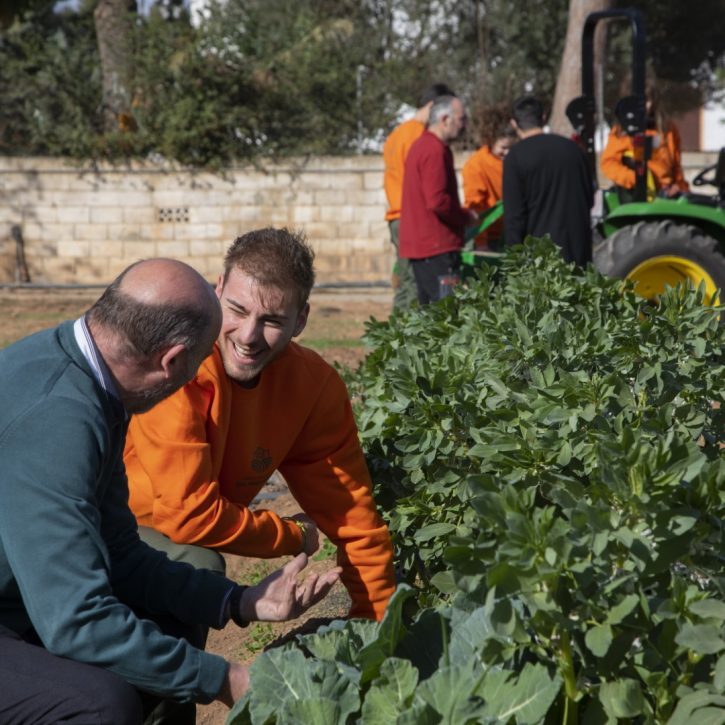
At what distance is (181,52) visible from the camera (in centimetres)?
1938

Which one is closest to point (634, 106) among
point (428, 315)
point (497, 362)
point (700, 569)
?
point (428, 315)

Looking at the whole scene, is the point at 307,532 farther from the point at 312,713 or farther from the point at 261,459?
the point at 312,713

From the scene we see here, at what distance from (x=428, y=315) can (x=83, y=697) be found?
2.95 m

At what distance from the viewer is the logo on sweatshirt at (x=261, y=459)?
364cm

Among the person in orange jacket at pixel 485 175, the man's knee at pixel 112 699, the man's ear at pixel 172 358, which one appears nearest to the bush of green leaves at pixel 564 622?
the man's knee at pixel 112 699

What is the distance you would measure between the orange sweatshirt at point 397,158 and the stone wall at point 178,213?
8844 millimetres

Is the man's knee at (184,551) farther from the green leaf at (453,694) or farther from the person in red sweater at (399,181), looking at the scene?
the person in red sweater at (399,181)

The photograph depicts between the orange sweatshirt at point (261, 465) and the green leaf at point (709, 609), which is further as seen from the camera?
the orange sweatshirt at point (261, 465)

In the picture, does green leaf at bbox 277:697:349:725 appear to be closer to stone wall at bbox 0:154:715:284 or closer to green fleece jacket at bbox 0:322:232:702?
green fleece jacket at bbox 0:322:232:702

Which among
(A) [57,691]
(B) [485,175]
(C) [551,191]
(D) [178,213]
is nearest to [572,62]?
(D) [178,213]

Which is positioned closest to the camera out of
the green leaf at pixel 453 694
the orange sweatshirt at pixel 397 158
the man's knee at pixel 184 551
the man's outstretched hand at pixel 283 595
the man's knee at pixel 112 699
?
the green leaf at pixel 453 694

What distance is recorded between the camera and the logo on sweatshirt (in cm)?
364

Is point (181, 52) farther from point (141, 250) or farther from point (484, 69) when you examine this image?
point (484, 69)

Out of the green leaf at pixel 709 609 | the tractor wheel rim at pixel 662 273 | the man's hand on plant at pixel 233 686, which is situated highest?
the green leaf at pixel 709 609
